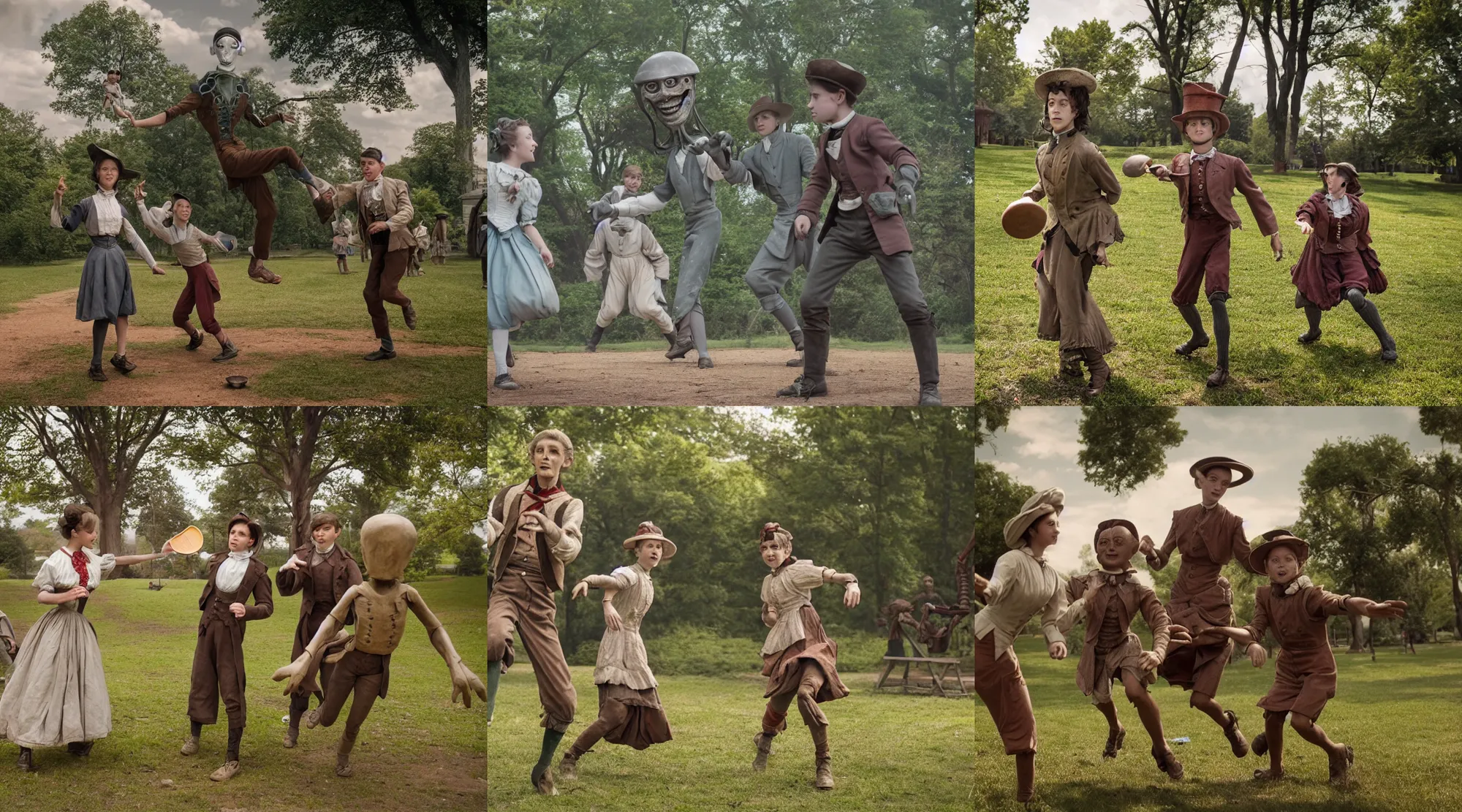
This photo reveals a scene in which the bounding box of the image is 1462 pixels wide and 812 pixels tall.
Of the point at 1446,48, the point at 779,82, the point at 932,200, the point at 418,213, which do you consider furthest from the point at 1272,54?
the point at 418,213

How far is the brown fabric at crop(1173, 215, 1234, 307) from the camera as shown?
459 inches

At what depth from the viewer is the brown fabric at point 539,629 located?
9.52 meters

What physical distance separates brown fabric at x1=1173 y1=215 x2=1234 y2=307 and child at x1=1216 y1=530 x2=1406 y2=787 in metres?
2.55

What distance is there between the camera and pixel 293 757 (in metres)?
10.7

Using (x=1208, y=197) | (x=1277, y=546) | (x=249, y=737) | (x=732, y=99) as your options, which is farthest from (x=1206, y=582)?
(x=249, y=737)

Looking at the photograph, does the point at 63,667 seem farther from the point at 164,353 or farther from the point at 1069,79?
the point at 1069,79

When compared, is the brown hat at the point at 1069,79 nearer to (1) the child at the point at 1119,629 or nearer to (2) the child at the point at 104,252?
(1) the child at the point at 1119,629

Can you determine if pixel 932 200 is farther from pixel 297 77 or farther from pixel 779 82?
pixel 297 77

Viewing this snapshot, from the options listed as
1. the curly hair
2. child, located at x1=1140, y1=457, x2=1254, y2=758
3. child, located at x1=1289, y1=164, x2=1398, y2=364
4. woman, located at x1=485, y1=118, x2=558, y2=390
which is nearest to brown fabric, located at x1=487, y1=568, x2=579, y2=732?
woman, located at x1=485, y1=118, x2=558, y2=390

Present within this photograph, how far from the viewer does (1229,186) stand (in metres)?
11.5

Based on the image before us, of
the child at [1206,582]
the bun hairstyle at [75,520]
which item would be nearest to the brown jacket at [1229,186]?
the child at [1206,582]

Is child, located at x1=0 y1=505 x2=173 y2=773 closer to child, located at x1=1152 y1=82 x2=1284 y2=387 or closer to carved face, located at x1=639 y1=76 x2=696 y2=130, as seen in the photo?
carved face, located at x1=639 y1=76 x2=696 y2=130

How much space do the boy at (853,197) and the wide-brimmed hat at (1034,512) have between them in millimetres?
2466

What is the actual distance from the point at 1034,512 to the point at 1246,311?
16.8ft
